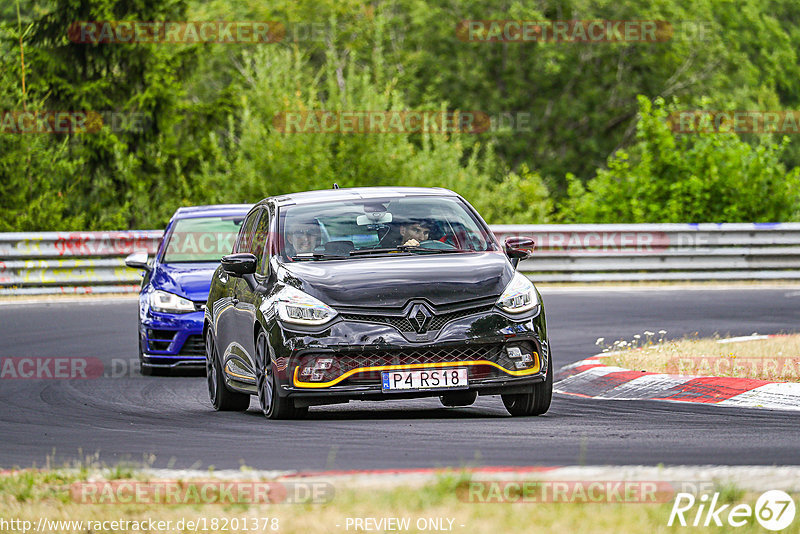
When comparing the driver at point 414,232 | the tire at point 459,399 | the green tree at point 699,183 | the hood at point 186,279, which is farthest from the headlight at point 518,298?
the green tree at point 699,183

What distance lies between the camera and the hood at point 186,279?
1424 centimetres

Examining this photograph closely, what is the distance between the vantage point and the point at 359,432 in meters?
8.84

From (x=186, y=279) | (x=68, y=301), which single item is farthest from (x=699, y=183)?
(x=186, y=279)

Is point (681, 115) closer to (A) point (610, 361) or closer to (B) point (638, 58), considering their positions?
(A) point (610, 361)

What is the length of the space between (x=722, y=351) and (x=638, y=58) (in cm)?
4882

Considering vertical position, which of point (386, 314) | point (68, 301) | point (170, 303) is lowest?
point (68, 301)

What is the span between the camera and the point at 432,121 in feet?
110

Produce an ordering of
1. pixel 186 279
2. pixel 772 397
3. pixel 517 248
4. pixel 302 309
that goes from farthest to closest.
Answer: pixel 186 279 < pixel 517 248 < pixel 772 397 < pixel 302 309

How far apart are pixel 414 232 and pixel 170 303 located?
15.1ft

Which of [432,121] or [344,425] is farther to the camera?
[432,121]

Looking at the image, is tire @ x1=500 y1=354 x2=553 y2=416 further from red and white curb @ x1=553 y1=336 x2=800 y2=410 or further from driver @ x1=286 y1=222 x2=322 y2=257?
driver @ x1=286 y1=222 x2=322 y2=257

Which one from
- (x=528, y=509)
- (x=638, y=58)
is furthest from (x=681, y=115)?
(x=638, y=58)

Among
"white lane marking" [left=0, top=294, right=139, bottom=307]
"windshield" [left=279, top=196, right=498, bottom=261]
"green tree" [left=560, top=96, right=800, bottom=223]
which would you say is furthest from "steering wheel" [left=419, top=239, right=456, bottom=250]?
"green tree" [left=560, top=96, right=800, bottom=223]

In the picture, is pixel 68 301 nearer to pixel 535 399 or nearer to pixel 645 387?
pixel 645 387
